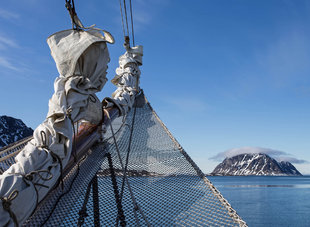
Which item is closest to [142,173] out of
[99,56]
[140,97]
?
[99,56]

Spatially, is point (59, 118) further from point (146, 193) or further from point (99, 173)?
point (99, 173)

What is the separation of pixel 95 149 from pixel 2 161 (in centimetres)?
95

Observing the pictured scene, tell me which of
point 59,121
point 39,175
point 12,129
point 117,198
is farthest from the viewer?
point 12,129

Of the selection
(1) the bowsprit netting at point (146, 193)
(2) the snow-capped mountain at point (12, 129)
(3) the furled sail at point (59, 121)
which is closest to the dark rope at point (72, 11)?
(3) the furled sail at point (59, 121)

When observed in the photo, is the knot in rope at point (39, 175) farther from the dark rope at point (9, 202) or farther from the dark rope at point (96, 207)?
the dark rope at point (96, 207)

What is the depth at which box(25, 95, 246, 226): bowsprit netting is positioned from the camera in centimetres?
234

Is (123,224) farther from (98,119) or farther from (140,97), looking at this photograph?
(140,97)

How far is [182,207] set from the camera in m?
2.93

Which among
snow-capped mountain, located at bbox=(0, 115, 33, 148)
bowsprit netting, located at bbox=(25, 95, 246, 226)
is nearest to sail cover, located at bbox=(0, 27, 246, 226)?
bowsprit netting, located at bbox=(25, 95, 246, 226)

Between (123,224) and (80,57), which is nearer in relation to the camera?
(80,57)

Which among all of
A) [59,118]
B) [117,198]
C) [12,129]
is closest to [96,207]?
[117,198]

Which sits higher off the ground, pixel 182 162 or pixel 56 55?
pixel 56 55

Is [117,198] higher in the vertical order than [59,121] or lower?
lower

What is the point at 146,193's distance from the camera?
10.1ft
